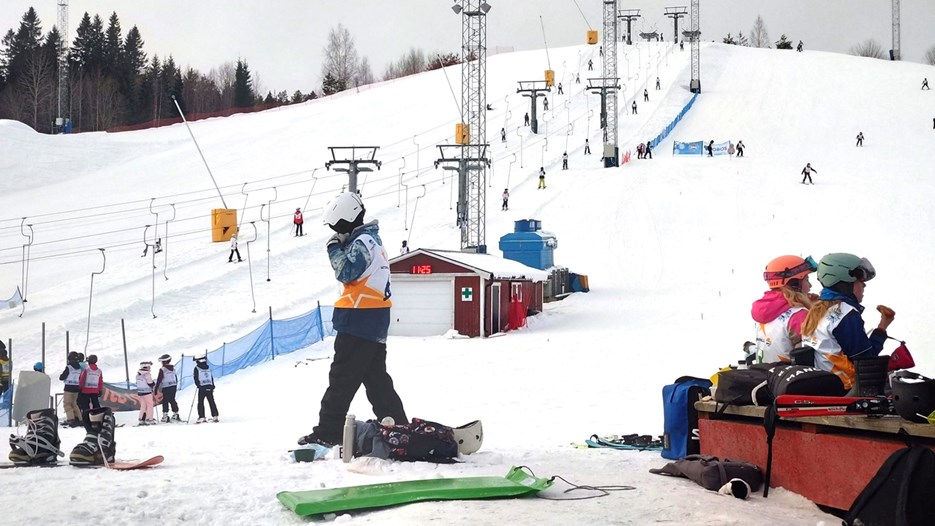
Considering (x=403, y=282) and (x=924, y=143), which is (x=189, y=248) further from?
(x=924, y=143)

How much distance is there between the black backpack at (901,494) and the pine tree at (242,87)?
102 metres

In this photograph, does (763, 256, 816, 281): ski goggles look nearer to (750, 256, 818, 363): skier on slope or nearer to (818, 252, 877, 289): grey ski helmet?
(750, 256, 818, 363): skier on slope

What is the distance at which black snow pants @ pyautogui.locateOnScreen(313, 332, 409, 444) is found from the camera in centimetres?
745

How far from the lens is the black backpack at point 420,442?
664 cm

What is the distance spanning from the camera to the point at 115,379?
2028cm

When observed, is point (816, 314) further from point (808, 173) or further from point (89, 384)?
point (808, 173)

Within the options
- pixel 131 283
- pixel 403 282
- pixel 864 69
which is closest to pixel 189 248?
pixel 131 283

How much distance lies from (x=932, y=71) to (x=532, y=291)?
196 ft

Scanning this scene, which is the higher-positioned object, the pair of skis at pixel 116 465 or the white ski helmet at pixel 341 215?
the white ski helmet at pixel 341 215

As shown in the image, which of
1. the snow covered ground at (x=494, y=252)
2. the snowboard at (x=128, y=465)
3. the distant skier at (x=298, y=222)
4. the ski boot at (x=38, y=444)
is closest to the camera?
the snow covered ground at (x=494, y=252)

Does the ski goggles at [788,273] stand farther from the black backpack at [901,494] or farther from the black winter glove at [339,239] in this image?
the black winter glove at [339,239]

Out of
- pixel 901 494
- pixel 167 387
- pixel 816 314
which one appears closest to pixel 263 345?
pixel 167 387

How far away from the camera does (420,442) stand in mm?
6699

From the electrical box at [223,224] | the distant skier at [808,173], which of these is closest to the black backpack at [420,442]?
the electrical box at [223,224]
